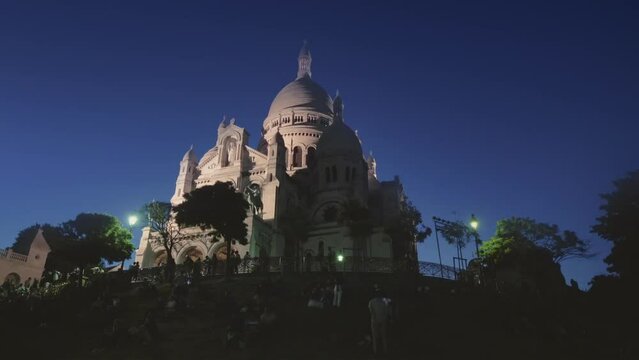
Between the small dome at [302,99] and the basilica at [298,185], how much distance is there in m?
0.14

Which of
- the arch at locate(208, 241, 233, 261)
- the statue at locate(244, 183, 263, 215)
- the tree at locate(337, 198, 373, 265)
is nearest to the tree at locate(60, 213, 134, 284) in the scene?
the arch at locate(208, 241, 233, 261)

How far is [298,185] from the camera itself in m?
58.0

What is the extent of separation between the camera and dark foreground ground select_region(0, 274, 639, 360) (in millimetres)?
15469

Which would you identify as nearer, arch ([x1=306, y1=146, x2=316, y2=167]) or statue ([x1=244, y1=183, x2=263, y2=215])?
statue ([x1=244, y1=183, x2=263, y2=215])

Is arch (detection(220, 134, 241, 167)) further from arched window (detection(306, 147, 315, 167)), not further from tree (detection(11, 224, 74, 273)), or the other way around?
tree (detection(11, 224, 74, 273))

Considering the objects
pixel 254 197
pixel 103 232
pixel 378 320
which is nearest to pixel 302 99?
pixel 254 197

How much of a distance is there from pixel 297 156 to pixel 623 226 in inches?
1524

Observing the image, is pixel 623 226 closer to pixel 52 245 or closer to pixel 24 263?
pixel 24 263

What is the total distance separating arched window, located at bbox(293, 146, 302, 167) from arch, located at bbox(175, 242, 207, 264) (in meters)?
21.6

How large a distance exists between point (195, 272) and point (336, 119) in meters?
34.3

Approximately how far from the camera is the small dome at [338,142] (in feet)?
183

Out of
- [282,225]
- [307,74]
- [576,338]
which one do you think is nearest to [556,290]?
[576,338]

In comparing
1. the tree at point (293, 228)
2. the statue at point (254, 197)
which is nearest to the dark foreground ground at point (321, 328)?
the tree at point (293, 228)

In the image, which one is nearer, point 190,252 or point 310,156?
point 190,252
